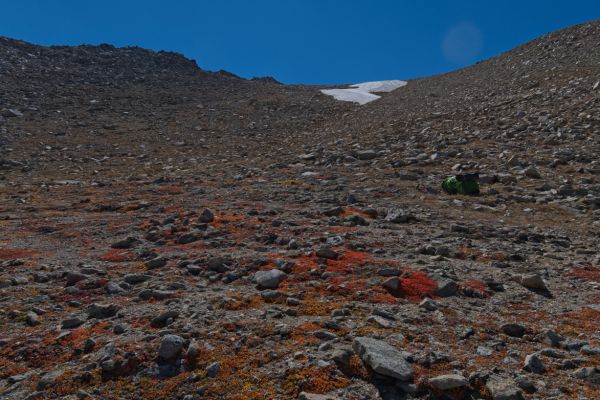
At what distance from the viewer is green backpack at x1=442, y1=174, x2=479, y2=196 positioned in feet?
43.4

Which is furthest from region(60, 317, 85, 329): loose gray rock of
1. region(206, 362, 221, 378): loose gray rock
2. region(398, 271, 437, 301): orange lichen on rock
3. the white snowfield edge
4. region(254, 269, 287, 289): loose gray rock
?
the white snowfield edge

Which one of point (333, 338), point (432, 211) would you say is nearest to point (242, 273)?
point (333, 338)

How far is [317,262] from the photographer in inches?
316

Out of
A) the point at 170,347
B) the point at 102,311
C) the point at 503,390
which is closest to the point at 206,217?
the point at 102,311

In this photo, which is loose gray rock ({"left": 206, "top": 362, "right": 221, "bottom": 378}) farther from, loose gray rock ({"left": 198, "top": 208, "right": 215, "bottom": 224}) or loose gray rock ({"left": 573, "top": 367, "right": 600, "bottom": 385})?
loose gray rock ({"left": 198, "top": 208, "right": 215, "bottom": 224})

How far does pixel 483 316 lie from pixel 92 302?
14.9 feet

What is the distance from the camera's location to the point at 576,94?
2119cm

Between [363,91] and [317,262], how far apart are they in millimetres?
40297

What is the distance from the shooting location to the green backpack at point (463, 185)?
521 inches

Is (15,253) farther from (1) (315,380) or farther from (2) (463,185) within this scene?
(2) (463,185)

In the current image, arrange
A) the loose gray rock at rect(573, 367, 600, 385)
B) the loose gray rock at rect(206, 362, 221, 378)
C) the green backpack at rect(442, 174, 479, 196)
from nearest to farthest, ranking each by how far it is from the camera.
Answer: the loose gray rock at rect(573, 367, 600, 385) → the loose gray rock at rect(206, 362, 221, 378) → the green backpack at rect(442, 174, 479, 196)

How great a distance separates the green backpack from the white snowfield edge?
25661mm

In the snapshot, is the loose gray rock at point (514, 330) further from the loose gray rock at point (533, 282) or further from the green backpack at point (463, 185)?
the green backpack at point (463, 185)

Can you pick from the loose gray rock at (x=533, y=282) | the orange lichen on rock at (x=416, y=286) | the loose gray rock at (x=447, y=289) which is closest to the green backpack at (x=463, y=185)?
the loose gray rock at (x=533, y=282)
